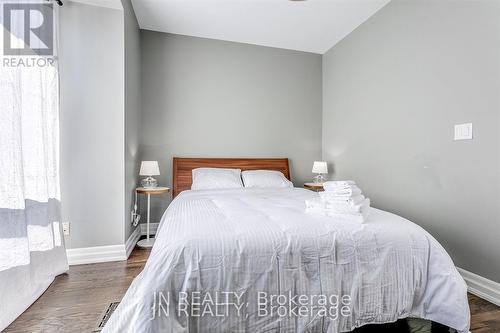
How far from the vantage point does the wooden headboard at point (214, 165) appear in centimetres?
323

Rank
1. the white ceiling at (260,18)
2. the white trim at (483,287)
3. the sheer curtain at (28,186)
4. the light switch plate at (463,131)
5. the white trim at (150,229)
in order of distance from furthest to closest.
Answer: the white trim at (150,229) < the white ceiling at (260,18) < the light switch plate at (463,131) < the white trim at (483,287) < the sheer curtain at (28,186)

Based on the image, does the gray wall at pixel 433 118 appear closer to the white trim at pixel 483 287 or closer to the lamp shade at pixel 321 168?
the white trim at pixel 483 287

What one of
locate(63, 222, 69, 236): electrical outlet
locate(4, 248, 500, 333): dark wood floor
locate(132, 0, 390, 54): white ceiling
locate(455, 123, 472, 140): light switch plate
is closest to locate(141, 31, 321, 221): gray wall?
locate(132, 0, 390, 54): white ceiling

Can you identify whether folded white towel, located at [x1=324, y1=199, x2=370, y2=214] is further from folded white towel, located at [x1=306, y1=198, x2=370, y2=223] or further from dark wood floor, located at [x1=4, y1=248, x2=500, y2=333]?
dark wood floor, located at [x1=4, y1=248, x2=500, y2=333]

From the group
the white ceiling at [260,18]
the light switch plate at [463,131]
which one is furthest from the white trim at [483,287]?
the white ceiling at [260,18]

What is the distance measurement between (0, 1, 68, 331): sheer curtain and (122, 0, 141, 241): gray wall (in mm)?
593

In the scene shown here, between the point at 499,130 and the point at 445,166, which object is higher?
the point at 499,130

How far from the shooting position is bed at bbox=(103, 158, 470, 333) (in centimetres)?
102

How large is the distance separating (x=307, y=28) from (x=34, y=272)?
3.67 metres

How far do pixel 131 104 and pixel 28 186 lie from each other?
1.37 m

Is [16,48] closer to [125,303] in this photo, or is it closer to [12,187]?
[12,187]

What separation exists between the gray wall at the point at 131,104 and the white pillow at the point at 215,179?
0.69 m

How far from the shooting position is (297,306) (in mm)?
1150

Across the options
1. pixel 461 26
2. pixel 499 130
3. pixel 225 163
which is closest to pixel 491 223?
pixel 499 130
